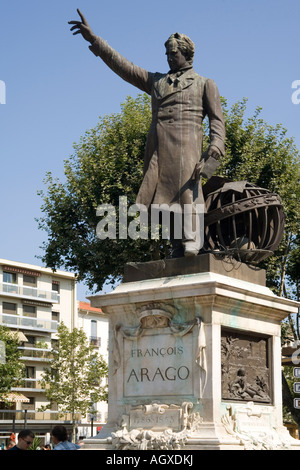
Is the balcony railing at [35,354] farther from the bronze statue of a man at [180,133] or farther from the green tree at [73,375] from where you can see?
the bronze statue of a man at [180,133]

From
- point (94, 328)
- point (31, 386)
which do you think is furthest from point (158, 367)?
point (94, 328)

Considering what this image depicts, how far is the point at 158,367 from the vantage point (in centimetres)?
1069

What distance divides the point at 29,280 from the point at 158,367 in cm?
6505

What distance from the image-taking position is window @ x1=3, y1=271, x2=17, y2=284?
237 feet

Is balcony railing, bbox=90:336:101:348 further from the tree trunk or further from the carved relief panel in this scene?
the carved relief panel

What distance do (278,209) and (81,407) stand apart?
4754 cm

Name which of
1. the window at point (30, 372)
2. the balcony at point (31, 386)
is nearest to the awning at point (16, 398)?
the balcony at point (31, 386)

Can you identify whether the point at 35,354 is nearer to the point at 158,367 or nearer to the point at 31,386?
the point at 31,386

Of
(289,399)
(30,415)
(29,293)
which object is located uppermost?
(29,293)

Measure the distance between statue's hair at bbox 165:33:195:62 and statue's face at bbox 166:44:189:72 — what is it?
0.06 metres

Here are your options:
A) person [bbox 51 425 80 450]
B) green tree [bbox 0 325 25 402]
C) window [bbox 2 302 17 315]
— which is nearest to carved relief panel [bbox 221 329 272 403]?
person [bbox 51 425 80 450]

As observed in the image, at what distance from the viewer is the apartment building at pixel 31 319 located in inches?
2746

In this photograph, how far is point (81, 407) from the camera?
57.2 metres

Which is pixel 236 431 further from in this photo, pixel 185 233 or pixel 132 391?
pixel 185 233
